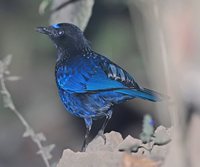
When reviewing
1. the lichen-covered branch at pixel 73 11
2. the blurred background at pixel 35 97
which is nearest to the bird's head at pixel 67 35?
the lichen-covered branch at pixel 73 11

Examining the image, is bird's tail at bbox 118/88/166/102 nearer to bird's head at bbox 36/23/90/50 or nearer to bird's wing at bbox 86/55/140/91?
bird's wing at bbox 86/55/140/91

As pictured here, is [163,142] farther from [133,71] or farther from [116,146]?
[133,71]

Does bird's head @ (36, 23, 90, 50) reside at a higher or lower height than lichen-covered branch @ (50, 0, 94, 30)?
lower

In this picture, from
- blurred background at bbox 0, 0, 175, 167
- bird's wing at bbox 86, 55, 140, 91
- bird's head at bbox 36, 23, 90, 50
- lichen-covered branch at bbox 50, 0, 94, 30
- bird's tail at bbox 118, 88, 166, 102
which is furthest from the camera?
blurred background at bbox 0, 0, 175, 167

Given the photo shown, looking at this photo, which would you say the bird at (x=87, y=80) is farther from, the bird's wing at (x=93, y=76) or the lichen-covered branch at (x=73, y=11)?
the lichen-covered branch at (x=73, y=11)

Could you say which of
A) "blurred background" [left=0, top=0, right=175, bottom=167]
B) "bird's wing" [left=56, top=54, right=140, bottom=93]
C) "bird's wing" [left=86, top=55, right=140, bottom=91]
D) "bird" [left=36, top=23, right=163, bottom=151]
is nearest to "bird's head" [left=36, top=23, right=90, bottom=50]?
"bird" [left=36, top=23, right=163, bottom=151]

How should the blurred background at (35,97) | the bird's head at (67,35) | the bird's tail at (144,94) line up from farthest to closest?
the blurred background at (35,97)
the bird's head at (67,35)
the bird's tail at (144,94)

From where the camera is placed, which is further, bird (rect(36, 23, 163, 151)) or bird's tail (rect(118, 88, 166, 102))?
bird (rect(36, 23, 163, 151))

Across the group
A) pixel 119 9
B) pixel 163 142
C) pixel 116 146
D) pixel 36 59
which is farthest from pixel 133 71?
pixel 163 142
